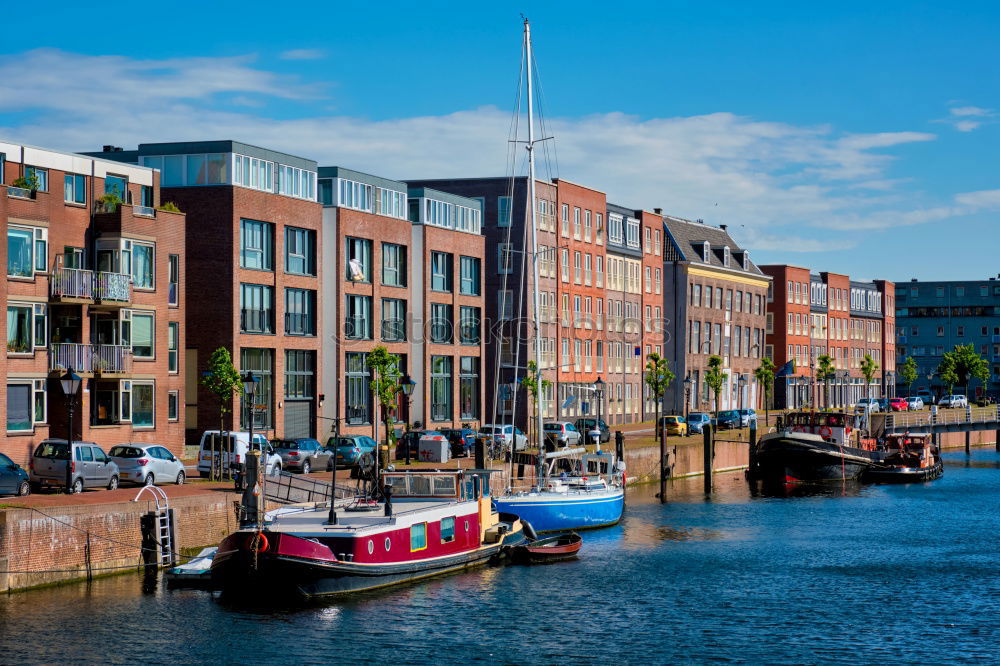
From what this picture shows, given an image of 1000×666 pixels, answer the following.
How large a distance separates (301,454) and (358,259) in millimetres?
24331

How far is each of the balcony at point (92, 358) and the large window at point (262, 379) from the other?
37.6 ft

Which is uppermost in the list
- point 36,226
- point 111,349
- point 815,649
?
point 36,226

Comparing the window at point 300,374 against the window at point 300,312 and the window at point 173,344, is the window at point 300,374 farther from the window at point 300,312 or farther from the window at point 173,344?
the window at point 173,344

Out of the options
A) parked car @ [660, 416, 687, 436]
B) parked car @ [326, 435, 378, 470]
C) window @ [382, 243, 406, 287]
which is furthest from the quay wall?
parked car @ [660, 416, 687, 436]

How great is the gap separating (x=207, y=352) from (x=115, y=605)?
125ft

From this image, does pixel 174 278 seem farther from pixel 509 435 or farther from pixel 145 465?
pixel 509 435

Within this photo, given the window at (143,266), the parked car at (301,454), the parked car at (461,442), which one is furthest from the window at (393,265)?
the parked car at (301,454)

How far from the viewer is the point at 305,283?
83750 millimetres

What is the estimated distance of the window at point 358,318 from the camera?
8744 centimetres

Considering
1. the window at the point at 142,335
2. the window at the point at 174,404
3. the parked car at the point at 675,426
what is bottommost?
the parked car at the point at 675,426

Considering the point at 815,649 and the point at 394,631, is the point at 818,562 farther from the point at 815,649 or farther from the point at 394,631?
the point at 394,631

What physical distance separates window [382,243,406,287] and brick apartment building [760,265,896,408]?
254ft

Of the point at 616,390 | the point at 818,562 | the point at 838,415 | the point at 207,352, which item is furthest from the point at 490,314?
the point at 818,562

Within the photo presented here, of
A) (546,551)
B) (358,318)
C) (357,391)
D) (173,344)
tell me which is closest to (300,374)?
(357,391)
